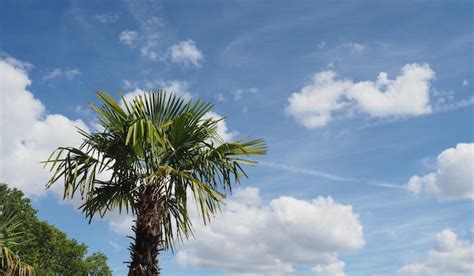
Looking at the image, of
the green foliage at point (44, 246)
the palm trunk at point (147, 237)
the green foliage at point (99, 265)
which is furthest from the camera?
the green foliage at point (99, 265)

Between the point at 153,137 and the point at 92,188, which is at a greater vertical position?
the point at 153,137

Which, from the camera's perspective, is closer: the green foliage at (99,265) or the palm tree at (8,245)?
the palm tree at (8,245)

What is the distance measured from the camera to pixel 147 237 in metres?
9.59

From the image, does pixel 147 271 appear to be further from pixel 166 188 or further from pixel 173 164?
pixel 173 164

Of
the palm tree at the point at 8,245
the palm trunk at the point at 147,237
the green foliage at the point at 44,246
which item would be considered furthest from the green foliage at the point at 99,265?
the palm trunk at the point at 147,237

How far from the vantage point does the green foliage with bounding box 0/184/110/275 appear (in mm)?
37156

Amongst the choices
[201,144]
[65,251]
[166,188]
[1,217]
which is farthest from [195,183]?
[65,251]

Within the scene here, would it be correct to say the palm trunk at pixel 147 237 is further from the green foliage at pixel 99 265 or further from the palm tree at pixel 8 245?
the green foliage at pixel 99 265

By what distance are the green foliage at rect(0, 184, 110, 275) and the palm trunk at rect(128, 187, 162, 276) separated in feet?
94.9

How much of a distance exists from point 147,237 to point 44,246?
107ft

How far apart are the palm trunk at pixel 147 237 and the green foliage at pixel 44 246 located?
2892 centimetres

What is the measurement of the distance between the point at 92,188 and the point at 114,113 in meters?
1.62

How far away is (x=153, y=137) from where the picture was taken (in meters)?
10.2

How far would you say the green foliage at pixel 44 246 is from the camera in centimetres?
3716
